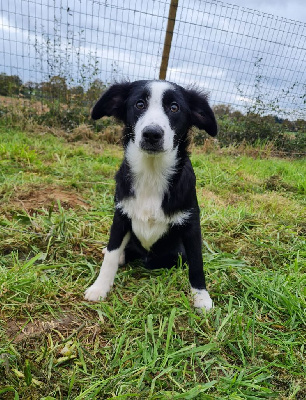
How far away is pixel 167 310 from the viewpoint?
1824 millimetres

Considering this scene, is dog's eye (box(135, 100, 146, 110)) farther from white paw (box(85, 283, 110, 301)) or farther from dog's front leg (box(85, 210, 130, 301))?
white paw (box(85, 283, 110, 301))

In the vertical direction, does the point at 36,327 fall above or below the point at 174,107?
below

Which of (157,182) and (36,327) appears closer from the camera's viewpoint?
(36,327)

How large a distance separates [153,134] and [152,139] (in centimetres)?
4

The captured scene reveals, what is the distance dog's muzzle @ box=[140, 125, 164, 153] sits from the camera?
179 centimetres

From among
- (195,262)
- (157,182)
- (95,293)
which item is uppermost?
(157,182)

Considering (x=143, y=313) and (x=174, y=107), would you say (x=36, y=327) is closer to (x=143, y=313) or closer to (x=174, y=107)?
(x=143, y=313)

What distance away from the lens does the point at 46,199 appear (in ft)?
10.2

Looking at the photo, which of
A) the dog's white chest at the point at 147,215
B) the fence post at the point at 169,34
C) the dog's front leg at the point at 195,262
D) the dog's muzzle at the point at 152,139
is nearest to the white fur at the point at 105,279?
the dog's white chest at the point at 147,215

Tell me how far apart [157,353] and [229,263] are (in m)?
1.05

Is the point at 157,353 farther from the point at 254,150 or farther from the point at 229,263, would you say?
the point at 254,150

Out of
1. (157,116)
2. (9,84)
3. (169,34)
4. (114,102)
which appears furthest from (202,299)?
(9,84)

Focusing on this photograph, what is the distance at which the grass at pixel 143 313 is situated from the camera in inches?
54.2

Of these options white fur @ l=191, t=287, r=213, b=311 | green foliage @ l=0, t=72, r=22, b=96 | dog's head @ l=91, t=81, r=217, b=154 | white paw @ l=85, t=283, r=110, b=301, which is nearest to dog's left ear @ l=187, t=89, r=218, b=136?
dog's head @ l=91, t=81, r=217, b=154
